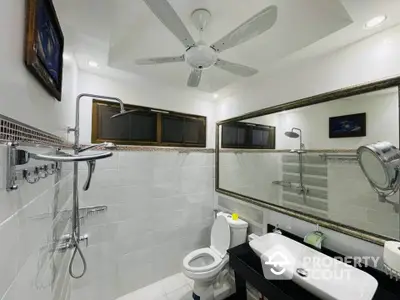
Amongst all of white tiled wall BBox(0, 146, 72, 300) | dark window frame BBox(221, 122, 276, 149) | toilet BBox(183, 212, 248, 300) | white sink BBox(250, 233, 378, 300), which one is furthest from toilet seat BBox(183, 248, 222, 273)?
dark window frame BBox(221, 122, 276, 149)

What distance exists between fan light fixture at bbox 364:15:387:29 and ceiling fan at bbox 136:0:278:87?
2.48ft

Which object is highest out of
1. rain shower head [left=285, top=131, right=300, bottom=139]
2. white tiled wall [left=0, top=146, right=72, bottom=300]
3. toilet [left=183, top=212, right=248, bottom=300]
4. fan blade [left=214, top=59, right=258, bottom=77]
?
fan blade [left=214, top=59, right=258, bottom=77]

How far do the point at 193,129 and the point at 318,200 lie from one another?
176cm

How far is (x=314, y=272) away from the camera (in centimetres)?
123

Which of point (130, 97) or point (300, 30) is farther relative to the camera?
point (130, 97)

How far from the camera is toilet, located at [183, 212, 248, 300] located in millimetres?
1906

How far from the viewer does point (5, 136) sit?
537 millimetres

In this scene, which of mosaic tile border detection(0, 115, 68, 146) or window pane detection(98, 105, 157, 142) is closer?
mosaic tile border detection(0, 115, 68, 146)

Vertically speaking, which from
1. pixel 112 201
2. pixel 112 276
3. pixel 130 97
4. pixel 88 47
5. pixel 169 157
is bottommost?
pixel 112 276

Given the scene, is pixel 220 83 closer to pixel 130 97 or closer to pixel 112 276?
pixel 130 97

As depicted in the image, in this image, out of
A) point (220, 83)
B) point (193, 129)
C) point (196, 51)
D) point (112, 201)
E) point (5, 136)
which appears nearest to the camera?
point (5, 136)

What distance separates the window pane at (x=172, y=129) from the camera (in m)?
2.55

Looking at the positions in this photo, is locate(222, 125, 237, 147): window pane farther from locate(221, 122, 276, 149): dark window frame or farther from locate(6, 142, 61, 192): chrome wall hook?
locate(6, 142, 61, 192): chrome wall hook

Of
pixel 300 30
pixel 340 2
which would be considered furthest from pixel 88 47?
pixel 340 2
